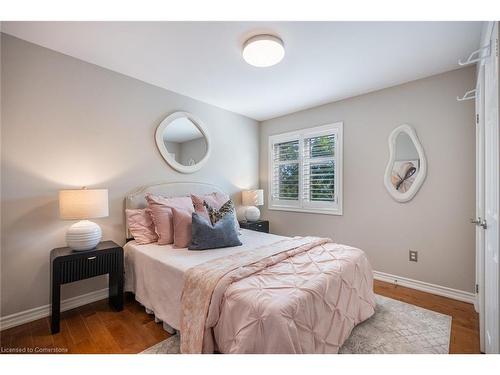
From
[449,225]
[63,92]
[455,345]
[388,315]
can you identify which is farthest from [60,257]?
[449,225]

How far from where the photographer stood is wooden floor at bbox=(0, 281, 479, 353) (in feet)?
5.48

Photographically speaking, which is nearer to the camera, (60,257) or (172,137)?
(60,257)

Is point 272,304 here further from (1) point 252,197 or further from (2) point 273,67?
(1) point 252,197

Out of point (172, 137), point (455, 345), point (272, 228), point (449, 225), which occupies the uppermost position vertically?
point (172, 137)

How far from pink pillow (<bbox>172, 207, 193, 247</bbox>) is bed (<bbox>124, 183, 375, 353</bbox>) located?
0.09m

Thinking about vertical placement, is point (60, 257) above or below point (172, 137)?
below

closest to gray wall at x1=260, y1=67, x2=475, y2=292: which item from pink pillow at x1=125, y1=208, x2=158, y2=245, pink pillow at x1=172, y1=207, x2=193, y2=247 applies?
pink pillow at x1=172, y1=207, x2=193, y2=247

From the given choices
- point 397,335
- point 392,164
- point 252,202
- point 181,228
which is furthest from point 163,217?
point 392,164

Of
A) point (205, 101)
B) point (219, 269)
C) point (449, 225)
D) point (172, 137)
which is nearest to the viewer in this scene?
point (219, 269)

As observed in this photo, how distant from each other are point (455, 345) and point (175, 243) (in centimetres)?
237

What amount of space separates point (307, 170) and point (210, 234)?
2.12m

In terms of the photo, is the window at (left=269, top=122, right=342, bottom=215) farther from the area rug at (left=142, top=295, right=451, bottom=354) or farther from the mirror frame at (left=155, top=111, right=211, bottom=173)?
the area rug at (left=142, top=295, right=451, bottom=354)

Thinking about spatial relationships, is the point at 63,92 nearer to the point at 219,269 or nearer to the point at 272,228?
the point at 219,269

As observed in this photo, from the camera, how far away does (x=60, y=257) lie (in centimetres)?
186
